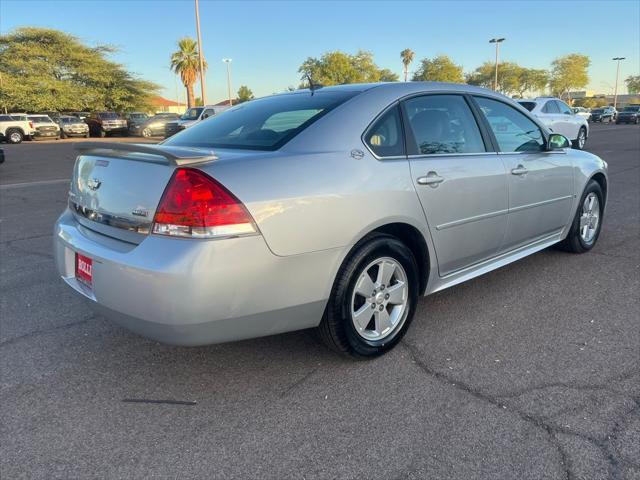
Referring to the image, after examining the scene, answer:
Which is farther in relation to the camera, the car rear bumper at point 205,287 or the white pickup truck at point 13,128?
the white pickup truck at point 13,128

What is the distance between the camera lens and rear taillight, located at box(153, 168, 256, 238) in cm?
226

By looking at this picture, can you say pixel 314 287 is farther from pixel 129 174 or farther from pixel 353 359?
pixel 129 174

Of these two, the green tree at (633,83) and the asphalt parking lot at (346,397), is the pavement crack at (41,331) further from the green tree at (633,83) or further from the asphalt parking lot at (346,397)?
the green tree at (633,83)

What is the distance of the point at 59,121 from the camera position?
32.6 meters

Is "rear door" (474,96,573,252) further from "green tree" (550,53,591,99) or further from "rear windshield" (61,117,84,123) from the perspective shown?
"green tree" (550,53,591,99)

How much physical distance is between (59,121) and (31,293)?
32731 millimetres

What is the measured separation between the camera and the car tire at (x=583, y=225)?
480cm

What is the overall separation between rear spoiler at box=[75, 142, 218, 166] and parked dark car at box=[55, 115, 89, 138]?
3307 centimetres

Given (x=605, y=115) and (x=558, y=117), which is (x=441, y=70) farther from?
(x=558, y=117)

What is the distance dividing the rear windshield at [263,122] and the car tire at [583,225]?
9.37 ft

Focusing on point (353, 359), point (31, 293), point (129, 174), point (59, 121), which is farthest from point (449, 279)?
point (59, 121)

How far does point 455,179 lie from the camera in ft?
10.7

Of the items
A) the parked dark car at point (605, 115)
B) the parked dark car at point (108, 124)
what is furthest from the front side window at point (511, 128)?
the parked dark car at point (605, 115)

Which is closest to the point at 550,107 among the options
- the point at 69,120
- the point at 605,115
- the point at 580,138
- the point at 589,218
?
the point at 580,138
